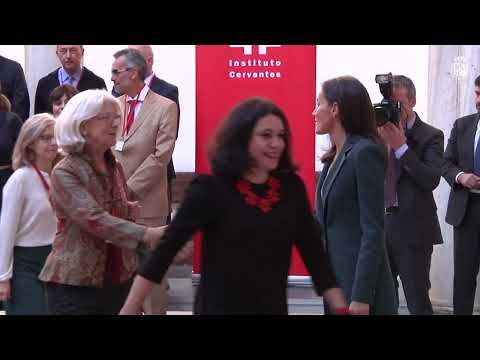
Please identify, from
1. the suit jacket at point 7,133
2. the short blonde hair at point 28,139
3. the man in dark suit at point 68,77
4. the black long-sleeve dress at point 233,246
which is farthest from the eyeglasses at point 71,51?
the black long-sleeve dress at point 233,246

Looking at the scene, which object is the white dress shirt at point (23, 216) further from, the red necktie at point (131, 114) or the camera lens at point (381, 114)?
the camera lens at point (381, 114)

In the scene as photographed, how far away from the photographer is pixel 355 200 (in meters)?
4.67

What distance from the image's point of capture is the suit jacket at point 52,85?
25.4ft

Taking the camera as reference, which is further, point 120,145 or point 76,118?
point 120,145

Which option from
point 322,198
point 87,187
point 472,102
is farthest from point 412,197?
point 87,187

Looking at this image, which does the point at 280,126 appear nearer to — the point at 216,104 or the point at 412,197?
the point at 412,197

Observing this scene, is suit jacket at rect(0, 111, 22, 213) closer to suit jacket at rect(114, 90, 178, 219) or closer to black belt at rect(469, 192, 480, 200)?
suit jacket at rect(114, 90, 178, 219)

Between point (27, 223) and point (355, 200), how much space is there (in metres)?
1.81

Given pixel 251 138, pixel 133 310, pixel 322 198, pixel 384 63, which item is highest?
pixel 384 63

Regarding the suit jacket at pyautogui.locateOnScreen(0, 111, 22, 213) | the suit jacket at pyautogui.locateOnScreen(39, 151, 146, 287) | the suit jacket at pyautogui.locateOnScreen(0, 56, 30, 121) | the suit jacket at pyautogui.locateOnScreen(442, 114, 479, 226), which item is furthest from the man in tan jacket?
the suit jacket at pyautogui.locateOnScreen(39, 151, 146, 287)

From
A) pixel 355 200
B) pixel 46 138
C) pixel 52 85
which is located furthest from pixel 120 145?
pixel 355 200

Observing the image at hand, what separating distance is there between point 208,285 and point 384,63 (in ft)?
16.2

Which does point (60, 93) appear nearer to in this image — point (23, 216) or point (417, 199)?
point (23, 216)

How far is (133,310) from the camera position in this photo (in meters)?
4.09
